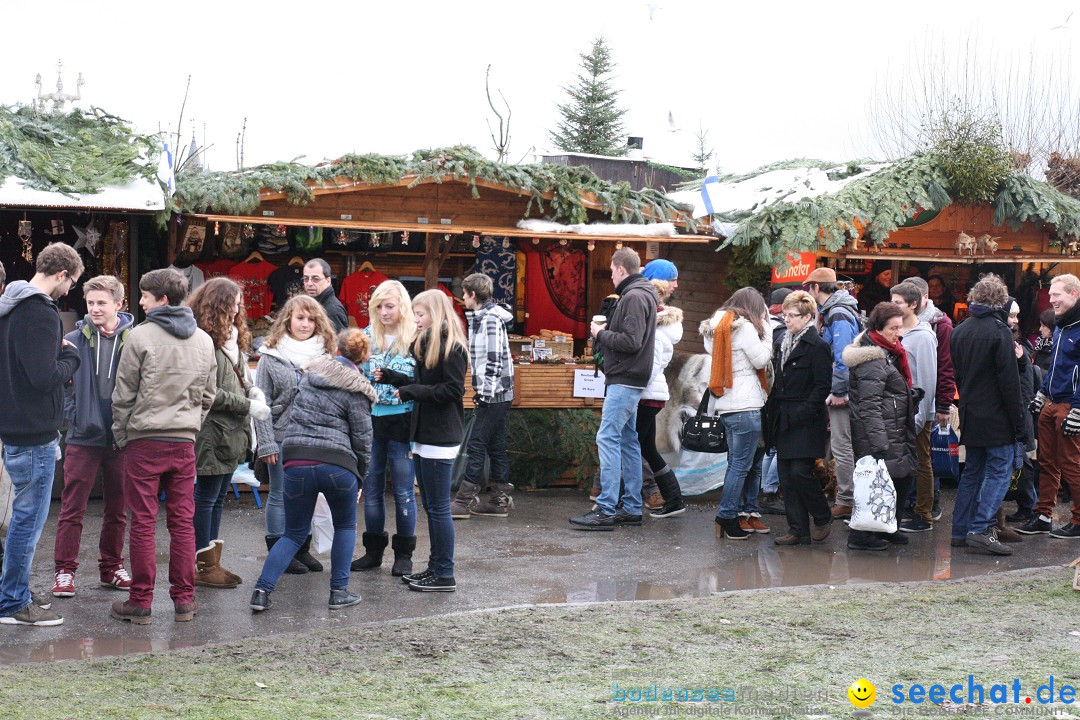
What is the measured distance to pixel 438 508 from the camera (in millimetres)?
6629

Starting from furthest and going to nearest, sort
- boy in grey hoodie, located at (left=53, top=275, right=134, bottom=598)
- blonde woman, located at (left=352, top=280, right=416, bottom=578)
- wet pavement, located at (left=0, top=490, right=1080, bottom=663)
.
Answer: blonde woman, located at (left=352, top=280, right=416, bottom=578) < boy in grey hoodie, located at (left=53, top=275, right=134, bottom=598) < wet pavement, located at (left=0, top=490, right=1080, bottom=663)

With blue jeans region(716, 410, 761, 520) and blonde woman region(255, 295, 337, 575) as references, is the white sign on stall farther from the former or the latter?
blonde woman region(255, 295, 337, 575)

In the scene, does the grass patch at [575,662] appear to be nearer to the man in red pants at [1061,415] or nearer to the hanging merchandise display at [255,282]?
the man in red pants at [1061,415]

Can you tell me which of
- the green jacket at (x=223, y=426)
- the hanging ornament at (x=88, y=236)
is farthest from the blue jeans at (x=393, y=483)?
the hanging ornament at (x=88, y=236)

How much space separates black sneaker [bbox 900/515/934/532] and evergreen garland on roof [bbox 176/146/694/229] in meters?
3.83

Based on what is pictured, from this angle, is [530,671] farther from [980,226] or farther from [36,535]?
[980,226]

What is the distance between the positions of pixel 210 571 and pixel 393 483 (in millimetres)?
1205

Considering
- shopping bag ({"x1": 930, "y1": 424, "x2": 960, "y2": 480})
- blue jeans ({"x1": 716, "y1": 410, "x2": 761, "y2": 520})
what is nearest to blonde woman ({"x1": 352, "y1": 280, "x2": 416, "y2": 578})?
blue jeans ({"x1": 716, "y1": 410, "x2": 761, "y2": 520})

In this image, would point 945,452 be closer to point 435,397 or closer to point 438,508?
point 438,508

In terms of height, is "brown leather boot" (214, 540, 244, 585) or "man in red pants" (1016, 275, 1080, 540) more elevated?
"man in red pants" (1016, 275, 1080, 540)

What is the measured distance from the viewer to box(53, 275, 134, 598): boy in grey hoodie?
6.09m

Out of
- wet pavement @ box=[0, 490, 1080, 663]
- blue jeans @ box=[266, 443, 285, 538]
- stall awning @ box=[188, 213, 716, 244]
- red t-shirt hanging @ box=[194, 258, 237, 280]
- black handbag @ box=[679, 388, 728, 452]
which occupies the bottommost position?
wet pavement @ box=[0, 490, 1080, 663]

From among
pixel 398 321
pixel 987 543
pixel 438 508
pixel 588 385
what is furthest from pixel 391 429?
pixel 987 543

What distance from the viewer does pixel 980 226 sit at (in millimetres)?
12836
